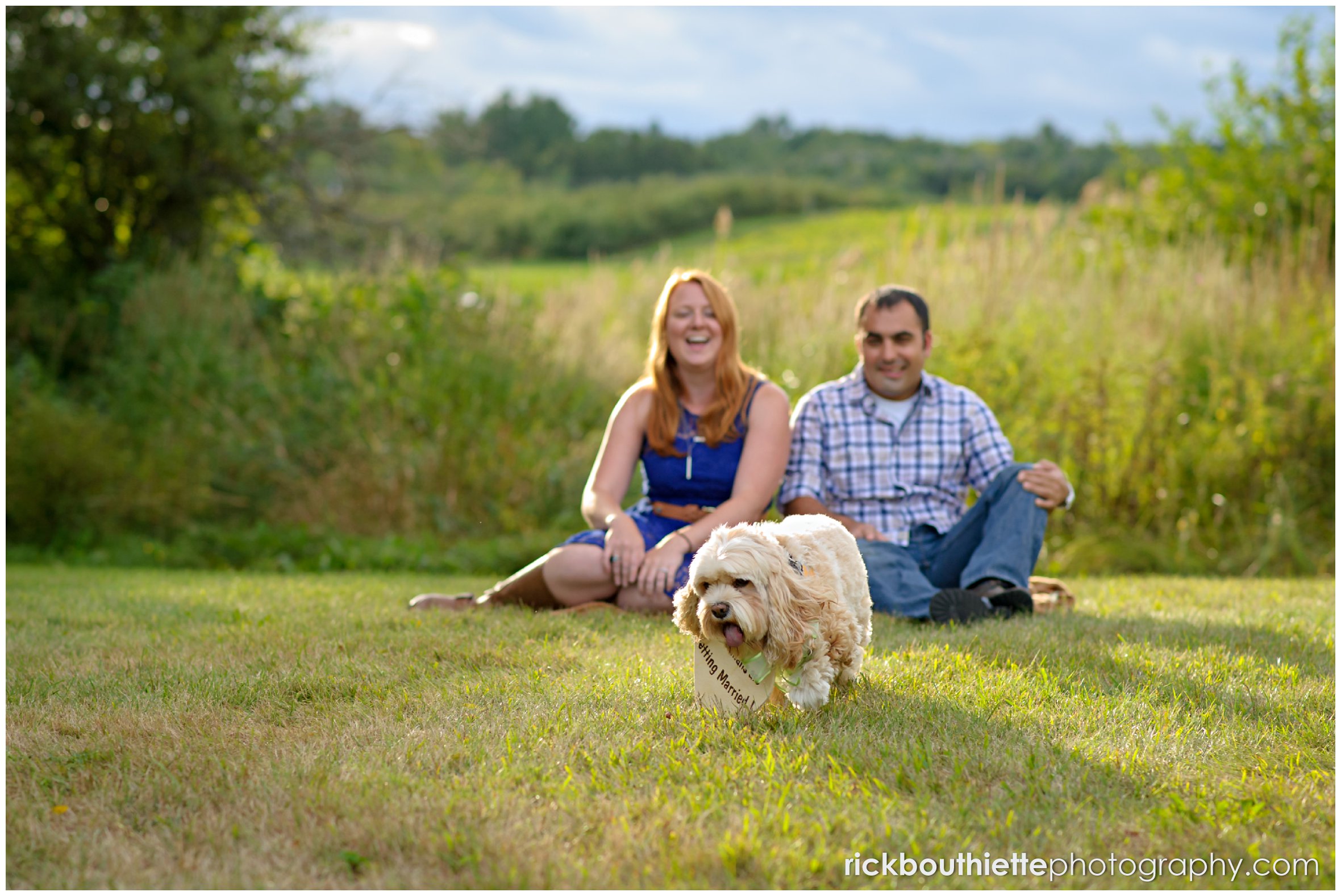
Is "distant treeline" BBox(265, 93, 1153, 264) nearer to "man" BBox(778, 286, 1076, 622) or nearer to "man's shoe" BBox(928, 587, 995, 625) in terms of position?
"man" BBox(778, 286, 1076, 622)

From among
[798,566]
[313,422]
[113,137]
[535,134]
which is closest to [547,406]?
[313,422]

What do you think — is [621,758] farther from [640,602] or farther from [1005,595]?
[1005,595]

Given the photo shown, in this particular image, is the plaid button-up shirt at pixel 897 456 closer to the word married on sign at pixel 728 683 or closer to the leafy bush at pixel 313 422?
the word married on sign at pixel 728 683

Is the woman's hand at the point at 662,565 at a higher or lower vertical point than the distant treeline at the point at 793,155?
lower

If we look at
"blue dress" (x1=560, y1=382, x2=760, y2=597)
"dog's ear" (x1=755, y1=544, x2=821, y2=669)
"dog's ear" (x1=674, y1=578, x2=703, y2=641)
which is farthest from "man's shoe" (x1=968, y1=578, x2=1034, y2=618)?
"dog's ear" (x1=674, y1=578, x2=703, y2=641)

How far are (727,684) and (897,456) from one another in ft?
7.66

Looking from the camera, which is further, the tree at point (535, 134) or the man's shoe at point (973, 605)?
the tree at point (535, 134)

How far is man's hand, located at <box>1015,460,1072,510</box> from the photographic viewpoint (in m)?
4.74

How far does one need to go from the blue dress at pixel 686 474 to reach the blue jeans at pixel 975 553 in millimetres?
668

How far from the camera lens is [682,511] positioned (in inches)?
192

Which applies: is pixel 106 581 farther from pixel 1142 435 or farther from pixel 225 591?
pixel 1142 435

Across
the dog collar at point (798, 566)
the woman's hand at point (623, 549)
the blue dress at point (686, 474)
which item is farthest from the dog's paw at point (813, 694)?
the blue dress at point (686, 474)

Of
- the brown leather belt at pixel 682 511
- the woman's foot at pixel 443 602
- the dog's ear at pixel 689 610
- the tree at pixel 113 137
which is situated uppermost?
the tree at pixel 113 137

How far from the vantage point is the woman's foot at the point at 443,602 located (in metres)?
4.93
